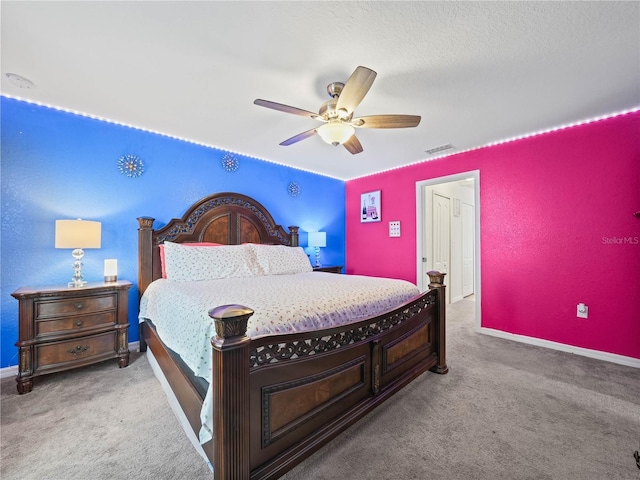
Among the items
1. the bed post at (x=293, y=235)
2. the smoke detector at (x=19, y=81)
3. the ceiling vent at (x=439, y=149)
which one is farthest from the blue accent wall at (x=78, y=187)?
the ceiling vent at (x=439, y=149)

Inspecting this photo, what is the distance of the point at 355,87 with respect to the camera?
68.5 inches

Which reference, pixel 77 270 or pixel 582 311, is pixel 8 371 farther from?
pixel 582 311

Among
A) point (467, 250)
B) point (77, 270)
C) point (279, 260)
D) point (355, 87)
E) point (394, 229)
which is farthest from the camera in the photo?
point (467, 250)

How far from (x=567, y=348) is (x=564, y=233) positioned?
128 centimetres

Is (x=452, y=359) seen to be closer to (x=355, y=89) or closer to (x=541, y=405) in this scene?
(x=541, y=405)

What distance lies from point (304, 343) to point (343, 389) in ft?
1.54

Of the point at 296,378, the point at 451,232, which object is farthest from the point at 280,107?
the point at 451,232

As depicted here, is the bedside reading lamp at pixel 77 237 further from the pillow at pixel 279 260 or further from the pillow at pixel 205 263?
the pillow at pixel 279 260

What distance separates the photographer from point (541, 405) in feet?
6.37

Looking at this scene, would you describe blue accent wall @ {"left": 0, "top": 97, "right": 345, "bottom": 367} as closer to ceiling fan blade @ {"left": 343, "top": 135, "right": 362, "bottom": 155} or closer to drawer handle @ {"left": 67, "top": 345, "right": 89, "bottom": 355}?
drawer handle @ {"left": 67, "top": 345, "right": 89, "bottom": 355}

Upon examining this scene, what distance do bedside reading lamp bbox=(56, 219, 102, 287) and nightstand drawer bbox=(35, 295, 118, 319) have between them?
0.64 feet

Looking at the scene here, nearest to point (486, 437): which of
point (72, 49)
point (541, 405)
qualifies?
point (541, 405)

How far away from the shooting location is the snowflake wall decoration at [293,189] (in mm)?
4502

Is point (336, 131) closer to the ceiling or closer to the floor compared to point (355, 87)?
closer to the floor
